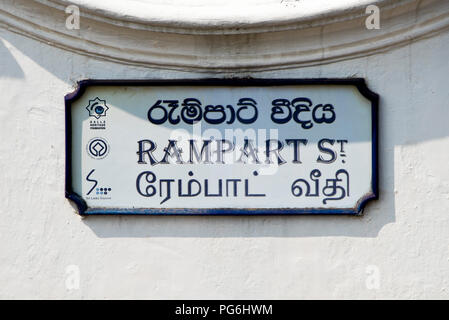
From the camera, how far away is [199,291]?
3336 millimetres

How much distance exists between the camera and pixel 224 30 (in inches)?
128

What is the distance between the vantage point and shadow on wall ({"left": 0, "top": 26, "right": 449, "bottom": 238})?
327 centimetres

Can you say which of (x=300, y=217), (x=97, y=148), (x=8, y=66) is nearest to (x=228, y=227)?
(x=300, y=217)

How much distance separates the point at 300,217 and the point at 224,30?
1101mm

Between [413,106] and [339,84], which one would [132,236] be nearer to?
[339,84]

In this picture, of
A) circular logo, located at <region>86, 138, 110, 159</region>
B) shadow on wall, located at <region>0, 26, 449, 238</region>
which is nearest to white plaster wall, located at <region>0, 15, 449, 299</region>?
shadow on wall, located at <region>0, 26, 449, 238</region>

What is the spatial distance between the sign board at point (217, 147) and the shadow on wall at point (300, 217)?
0.19 ft

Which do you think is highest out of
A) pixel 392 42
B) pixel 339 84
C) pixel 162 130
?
pixel 392 42

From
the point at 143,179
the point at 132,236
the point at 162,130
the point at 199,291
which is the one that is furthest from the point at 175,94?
the point at 199,291

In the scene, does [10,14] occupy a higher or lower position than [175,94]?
higher

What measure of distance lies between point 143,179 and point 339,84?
120 cm

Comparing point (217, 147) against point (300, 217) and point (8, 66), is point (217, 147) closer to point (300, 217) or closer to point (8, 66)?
point (300, 217)

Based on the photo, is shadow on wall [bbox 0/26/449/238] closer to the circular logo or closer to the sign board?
the sign board

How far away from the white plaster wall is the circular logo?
173mm
